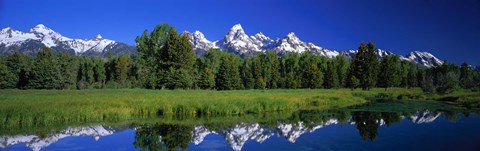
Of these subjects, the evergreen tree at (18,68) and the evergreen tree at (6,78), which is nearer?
the evergreen tree at (6,78)

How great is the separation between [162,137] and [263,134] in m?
4.82

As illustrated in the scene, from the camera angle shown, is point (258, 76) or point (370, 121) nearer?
point (370, 121)

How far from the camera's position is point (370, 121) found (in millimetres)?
23672

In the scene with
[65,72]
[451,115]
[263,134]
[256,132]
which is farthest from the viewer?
[65,72]

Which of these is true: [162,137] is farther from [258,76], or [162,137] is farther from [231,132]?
[258,76]

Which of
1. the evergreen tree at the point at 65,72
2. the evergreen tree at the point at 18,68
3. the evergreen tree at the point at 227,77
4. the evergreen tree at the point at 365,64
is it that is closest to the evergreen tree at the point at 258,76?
the evergreen tree at the point at 227,77

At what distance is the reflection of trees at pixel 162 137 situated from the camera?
15664 millimetres

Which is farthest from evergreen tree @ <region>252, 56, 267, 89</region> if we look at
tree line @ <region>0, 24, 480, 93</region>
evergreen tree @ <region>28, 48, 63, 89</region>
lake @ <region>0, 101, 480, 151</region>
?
lake @ <region>0, 101, 480, 151</region>

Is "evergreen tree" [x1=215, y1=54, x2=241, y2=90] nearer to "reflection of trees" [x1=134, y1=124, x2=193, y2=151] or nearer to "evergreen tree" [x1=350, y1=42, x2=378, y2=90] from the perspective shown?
"evergreen tree" [x1=350, y1=42, x2=378, y2=90]

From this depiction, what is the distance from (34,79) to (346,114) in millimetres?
56675

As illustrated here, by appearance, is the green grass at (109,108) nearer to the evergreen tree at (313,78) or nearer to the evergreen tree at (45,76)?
the evergreen tree at (45,76)

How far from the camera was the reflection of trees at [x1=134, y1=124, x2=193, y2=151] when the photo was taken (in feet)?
51.4

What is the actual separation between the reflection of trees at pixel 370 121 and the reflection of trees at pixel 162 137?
27.9ft

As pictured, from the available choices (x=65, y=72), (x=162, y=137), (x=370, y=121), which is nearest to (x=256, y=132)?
(x=162, y=137)
